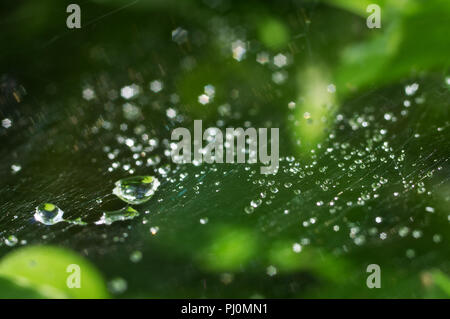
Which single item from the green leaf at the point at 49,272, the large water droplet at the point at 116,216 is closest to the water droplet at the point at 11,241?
the green leaf at the point at 49,272

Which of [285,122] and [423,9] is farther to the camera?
[285,122]

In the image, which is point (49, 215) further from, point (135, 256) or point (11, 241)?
point (135, 256)

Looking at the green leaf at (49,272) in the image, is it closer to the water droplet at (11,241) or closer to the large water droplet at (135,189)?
the water droplet at (11,241)

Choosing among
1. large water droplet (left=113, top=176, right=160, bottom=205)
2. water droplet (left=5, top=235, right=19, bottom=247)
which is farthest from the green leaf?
large water droplet (left=113, top=176, right=160, bottom=205)

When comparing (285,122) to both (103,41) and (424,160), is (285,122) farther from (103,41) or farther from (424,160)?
(103,41)

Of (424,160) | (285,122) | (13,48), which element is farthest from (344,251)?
(13,48)

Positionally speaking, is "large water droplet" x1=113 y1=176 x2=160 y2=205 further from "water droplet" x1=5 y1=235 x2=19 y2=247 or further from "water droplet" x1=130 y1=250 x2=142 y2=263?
"water droplet" x1=5 y1=235 x2=19 y2=247

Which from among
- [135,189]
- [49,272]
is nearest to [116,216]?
[135,189]
